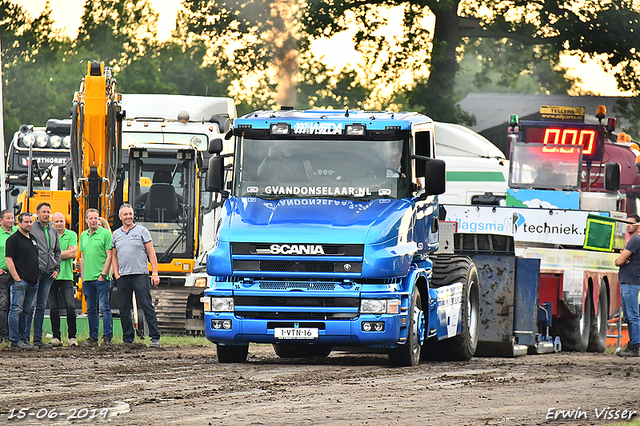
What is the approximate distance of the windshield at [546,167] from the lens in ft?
76.7

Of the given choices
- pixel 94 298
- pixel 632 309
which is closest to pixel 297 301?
pixel 94 298

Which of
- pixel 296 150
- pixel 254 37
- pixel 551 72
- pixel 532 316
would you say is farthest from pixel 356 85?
pixel 551 72

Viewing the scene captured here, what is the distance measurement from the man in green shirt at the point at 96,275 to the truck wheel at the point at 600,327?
26.9 feet

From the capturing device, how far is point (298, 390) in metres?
10.5

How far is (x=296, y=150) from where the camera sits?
13305 millimetres

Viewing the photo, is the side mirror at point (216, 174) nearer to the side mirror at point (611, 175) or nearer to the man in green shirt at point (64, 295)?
the man in green shirt at point (64, 295)

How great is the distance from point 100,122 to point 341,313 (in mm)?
8133

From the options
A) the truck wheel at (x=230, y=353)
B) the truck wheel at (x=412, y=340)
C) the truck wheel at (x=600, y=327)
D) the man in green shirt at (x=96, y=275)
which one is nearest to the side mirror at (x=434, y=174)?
the truck wheel at (x=412, y=340)

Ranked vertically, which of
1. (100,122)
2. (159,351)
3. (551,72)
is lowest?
(159,351)

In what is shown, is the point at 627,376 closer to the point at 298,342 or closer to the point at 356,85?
the point at 298,342

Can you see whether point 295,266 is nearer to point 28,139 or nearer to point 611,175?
point 611,175

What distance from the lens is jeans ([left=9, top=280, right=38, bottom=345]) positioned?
619 inches

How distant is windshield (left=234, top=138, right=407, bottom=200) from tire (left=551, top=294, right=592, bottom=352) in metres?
6.71

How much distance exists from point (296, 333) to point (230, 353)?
3.99 ft
